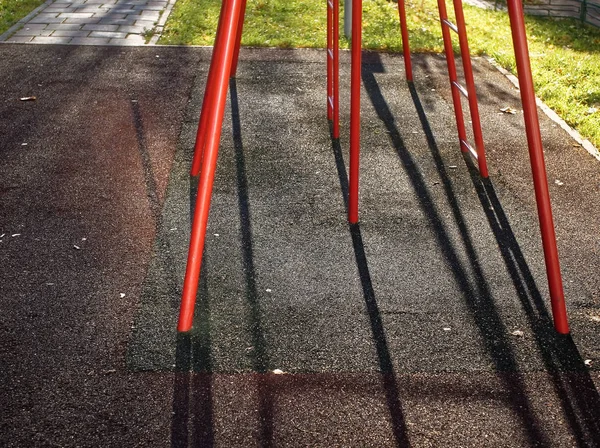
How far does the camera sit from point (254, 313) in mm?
3475

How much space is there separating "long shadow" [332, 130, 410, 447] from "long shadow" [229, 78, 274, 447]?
17.9 inches

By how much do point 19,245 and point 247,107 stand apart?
267 cm

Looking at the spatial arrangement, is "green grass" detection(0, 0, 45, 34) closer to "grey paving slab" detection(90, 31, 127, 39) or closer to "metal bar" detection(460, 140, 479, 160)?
"grey paving slab" detection(90, 31, 127, 39)

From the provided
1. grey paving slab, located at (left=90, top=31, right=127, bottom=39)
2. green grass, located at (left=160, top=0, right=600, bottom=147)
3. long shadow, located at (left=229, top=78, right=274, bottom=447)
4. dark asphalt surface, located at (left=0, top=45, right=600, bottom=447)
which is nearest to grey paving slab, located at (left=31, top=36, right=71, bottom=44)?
grey paving slab, located at (left=90, top=31, right=127, bottom=39)

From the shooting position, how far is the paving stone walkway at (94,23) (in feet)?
27.1

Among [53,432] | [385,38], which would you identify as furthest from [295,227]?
→ [385,38]

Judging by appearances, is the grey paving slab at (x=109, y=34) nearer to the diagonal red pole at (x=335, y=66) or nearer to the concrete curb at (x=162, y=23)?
the concrete curb at (x=162, y=23)

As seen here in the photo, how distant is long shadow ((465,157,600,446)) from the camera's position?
284 centimetres

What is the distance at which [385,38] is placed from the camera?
8.42 m

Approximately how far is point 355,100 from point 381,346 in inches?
57.7

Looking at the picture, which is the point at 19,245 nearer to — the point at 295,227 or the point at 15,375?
the point at 15,375

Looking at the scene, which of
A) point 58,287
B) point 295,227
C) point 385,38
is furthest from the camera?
point 385,38

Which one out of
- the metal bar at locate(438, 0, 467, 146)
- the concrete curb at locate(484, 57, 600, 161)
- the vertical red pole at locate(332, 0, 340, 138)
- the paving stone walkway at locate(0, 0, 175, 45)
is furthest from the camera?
the paving stone walkway at locate(0, 0, 175, 45)

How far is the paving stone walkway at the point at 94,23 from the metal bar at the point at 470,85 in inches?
174
